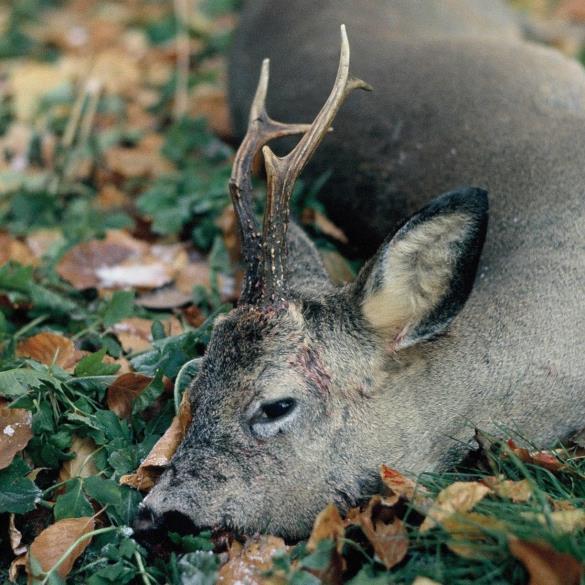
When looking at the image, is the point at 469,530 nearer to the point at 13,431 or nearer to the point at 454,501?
the point at 454,501

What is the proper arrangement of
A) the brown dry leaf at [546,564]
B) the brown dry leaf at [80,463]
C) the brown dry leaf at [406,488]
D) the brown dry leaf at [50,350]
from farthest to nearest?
1. the brown dry leaf at [50,350]
2. the brown dry leaf at [80,463]
3. the brown dry leaf at [406,488]
4. the brown dry leaf at [546,564]

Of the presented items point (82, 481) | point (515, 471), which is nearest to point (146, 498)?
point (82, 481)

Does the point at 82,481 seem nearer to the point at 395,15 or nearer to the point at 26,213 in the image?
the point at 26,213

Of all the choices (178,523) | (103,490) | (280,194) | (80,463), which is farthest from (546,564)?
(80,463)

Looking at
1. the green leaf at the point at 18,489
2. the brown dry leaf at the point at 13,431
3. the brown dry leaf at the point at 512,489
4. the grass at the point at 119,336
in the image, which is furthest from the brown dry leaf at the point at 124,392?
the brown dry leaf at the point at 512,489

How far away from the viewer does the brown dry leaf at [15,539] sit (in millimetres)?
3088

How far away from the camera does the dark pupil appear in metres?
3.01

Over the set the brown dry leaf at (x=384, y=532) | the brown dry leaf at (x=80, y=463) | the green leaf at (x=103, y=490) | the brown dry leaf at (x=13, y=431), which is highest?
the brown dry leaf at (x=384, y=532)

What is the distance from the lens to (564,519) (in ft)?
8.92

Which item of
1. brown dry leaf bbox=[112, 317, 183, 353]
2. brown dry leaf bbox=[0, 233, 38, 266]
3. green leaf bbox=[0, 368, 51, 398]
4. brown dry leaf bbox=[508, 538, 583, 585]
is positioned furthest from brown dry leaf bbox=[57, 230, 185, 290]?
brown dry leaf bbox=[508, 538, 583, 585]

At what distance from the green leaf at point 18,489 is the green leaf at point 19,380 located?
10.7 inches

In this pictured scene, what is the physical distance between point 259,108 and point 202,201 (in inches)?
61.4

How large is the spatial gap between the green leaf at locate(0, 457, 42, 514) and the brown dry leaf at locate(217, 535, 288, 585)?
711mm

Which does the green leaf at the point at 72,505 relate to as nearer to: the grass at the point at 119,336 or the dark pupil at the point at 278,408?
the grass at the point at 119,336
